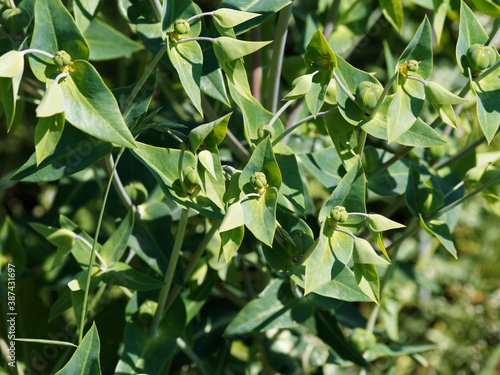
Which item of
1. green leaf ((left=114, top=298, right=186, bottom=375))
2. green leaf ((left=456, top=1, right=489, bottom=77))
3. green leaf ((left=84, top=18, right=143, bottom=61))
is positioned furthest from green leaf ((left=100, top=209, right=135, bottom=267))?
green leaf ((left=456, top=1, right=489, bottom=77))

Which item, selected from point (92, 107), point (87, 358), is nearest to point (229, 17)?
point (92, 107)

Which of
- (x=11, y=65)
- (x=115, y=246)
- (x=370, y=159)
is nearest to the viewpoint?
(x=11, y=65)

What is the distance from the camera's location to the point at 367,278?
0.54 metres

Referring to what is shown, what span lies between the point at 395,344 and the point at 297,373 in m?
0.23

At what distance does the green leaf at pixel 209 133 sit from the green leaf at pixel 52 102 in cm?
12

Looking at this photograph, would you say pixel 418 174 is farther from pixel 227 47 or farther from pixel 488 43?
pixel 227 47

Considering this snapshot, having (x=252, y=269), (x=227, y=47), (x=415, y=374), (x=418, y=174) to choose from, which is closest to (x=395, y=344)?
(x=418, y=174)

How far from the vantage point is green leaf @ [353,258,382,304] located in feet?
1.75

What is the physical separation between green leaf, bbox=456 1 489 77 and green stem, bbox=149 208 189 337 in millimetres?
344

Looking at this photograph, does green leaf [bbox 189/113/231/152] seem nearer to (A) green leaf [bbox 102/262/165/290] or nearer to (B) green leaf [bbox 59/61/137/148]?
(B) green leaf [bbox 59/61/137/148]

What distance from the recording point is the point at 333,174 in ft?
2.26

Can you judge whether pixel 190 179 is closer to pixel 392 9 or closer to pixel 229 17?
pixel 229 17

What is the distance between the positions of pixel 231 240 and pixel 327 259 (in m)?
0.10

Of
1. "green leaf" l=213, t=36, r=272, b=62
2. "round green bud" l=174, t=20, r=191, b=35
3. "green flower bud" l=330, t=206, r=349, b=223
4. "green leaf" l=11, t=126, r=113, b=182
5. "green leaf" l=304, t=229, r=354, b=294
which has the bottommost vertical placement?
"green leaf" l=304, t=229, r=354, b=294
